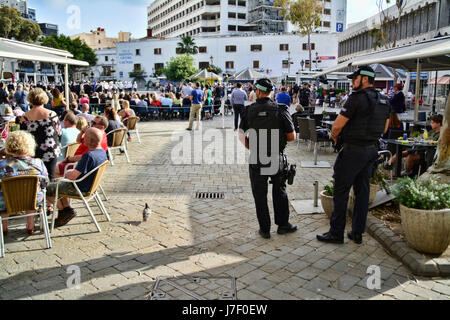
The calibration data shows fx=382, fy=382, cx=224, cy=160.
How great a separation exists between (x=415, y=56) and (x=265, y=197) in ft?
12.9

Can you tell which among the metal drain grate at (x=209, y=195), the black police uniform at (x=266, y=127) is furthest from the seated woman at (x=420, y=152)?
the black police uniform at (x=266, y=127)

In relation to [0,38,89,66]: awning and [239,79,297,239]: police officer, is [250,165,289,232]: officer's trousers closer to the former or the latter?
[239,79,297,239]: police officer

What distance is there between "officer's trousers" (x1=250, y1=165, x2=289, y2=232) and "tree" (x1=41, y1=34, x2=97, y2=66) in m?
61.7

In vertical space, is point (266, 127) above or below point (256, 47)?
below

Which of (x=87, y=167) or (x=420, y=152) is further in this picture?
(x=420, y=152)

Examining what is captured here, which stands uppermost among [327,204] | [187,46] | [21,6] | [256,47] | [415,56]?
[21,6]

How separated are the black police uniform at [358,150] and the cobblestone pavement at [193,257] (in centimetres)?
42

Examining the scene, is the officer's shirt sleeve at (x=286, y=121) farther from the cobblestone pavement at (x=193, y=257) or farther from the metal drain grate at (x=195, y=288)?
the metal drain grate at (x=195, y=288)

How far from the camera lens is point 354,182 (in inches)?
165

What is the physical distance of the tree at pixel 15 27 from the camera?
36.6 meters

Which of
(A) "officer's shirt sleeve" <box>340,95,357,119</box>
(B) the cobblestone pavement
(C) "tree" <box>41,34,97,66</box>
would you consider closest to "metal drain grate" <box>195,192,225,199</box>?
(B) the cobblestone pavement

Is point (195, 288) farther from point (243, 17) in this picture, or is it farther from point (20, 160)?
point (243, 17)

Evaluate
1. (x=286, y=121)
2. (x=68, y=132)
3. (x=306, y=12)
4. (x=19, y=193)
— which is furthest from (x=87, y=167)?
(x=306, y=12)
